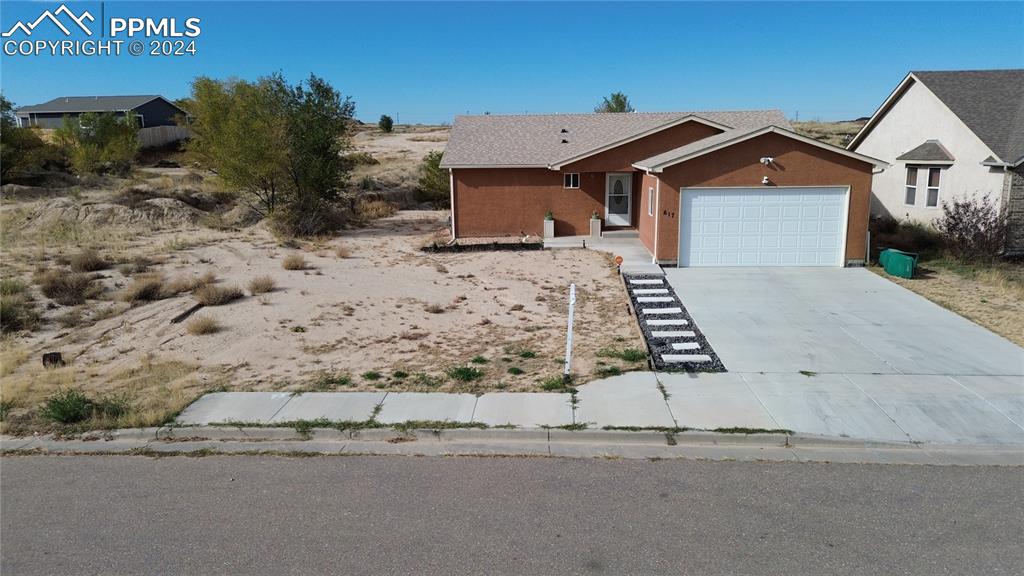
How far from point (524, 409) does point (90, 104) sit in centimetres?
6486

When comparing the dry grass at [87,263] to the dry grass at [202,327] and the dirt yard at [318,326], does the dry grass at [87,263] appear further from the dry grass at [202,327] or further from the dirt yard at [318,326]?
the dry grass at [202,327]

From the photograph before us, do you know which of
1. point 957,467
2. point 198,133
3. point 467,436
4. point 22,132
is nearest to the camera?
point 957,467

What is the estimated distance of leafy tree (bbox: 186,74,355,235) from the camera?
2838cm

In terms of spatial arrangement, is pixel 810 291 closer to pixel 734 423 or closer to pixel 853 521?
pixel 734 423

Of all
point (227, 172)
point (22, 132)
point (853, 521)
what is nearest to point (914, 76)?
point (853, 521)

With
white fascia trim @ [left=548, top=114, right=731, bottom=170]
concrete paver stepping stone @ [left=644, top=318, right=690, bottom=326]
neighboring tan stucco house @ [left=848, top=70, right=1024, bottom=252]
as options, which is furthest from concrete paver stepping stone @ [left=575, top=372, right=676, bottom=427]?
neighboring tan stucco house @ [left=848, top=70, right=1024, bottom=252]

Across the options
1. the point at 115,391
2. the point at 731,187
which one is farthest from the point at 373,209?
the point at 115,391

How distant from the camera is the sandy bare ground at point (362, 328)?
1207 cm

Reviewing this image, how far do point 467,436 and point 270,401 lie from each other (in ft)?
10.8

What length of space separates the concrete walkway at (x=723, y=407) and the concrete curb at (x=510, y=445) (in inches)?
9.3

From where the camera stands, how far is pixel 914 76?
84.2 feet

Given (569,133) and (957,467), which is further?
(569,133)

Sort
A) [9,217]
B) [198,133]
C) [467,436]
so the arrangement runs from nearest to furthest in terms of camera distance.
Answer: [467,436]
[9,217]
[198,133]

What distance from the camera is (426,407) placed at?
10242 mm
